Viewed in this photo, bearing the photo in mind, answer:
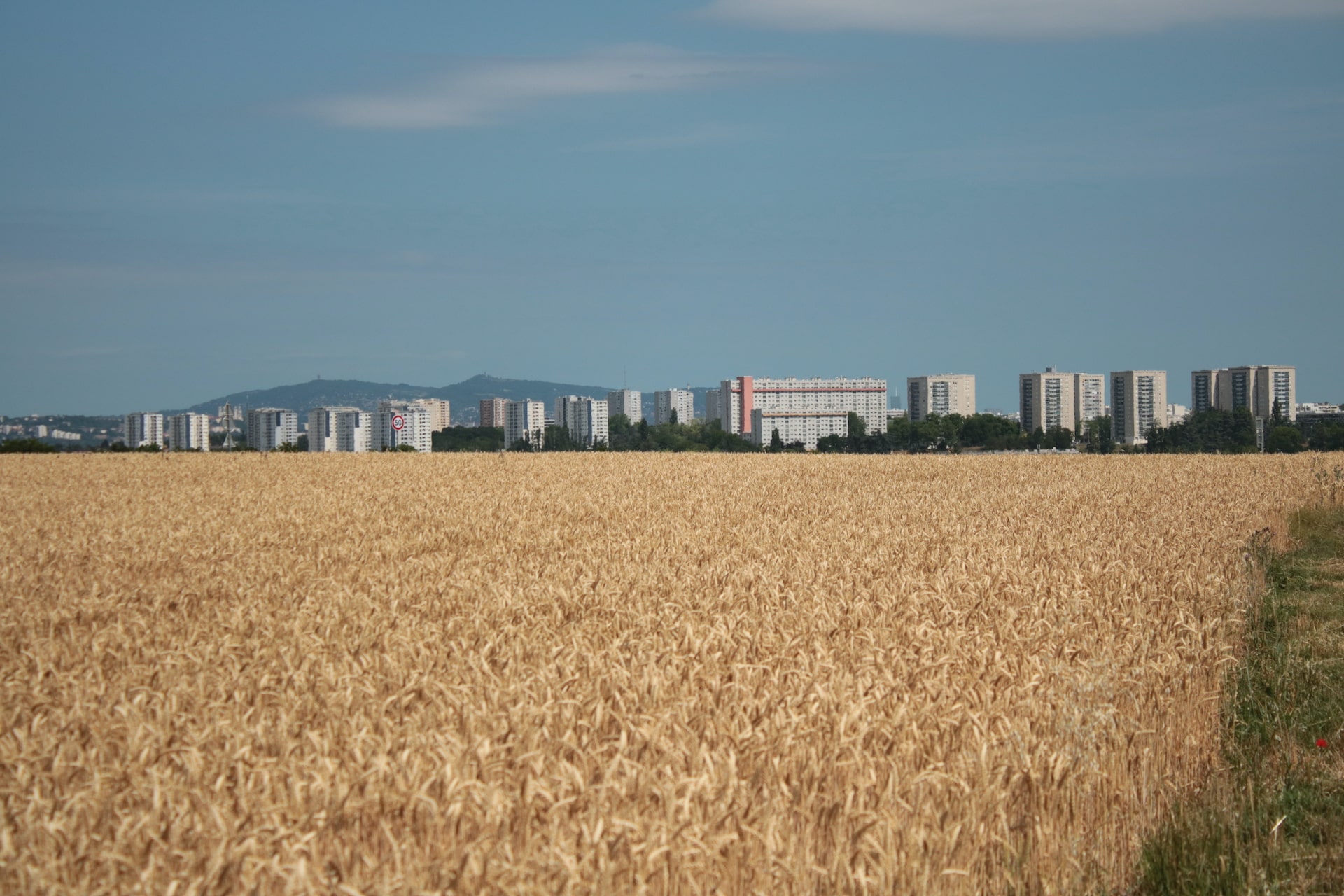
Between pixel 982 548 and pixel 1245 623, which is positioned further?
pixel 982 548

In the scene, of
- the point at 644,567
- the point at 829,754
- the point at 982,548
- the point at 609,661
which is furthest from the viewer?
the point at 982,548

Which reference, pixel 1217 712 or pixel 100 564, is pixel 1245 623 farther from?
pixel 100 564

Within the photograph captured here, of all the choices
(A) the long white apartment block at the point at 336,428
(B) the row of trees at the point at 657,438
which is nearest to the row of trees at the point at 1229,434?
(B) the row of trees at the point at 657,438

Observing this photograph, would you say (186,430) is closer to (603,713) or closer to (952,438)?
(952,438)

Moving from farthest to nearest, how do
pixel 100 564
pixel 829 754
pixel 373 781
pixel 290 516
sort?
1. pixel 290 516
2. pixel 100 564
3. pixel 829 754
4. pixel 373 781

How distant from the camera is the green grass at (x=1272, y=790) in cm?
477

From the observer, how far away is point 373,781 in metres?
4.30

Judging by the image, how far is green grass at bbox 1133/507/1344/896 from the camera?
4.77 meters

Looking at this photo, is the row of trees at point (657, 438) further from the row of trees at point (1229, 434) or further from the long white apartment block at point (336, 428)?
the long white apartment block at point (336, 428)

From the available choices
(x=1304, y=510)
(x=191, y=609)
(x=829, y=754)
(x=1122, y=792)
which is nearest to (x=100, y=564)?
(x=191, y=609)

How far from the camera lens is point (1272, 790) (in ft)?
19.5

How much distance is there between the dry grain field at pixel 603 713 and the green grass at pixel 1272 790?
0.21 metres

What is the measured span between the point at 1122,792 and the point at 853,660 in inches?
65.0

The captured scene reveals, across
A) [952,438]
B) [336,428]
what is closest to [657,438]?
[952,438]
